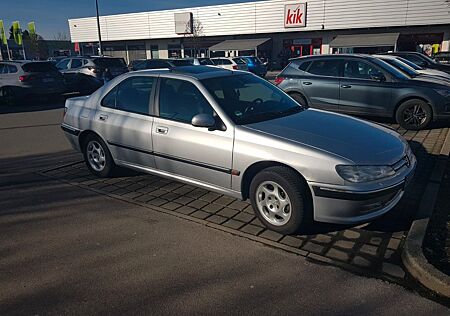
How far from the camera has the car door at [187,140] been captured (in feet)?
12.5

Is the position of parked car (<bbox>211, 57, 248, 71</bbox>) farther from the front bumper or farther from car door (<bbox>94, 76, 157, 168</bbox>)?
the front bumper

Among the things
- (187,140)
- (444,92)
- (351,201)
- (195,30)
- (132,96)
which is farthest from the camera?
(195,30)

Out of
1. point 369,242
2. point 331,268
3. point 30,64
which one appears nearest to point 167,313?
point 331,268

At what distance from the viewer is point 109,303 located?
2602 mm

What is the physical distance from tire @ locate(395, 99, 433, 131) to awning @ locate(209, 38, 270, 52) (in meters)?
32.9

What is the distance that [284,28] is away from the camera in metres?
36.8

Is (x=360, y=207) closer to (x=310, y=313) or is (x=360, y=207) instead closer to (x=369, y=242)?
(x=369, y=242)

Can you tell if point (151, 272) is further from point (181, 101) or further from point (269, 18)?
point (269, 18)

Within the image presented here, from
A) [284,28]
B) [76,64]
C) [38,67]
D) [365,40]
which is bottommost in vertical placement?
[38,67]

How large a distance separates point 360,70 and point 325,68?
2.74ft

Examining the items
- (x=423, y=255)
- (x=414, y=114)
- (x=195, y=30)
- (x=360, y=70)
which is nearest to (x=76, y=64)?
(x=360, y=70)

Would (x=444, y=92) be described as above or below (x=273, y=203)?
above

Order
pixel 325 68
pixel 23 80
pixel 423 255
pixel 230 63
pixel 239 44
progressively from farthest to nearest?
pixel 239 44 → pixel 230 63 → pixel 23 80 → pixel 325 68 → pixel 423 255

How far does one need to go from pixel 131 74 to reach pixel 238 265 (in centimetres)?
311
